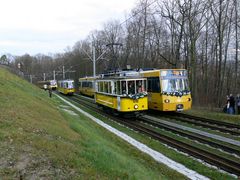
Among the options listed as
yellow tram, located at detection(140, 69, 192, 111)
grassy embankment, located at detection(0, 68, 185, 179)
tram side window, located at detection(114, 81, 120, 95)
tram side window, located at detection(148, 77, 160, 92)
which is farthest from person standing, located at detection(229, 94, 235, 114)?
grassy embankment, located at detection(0, 68, 185, 179)

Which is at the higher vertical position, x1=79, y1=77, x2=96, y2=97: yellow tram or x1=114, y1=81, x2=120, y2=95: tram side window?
x1=114, y1=81, x2=120, y2=95: tram side window

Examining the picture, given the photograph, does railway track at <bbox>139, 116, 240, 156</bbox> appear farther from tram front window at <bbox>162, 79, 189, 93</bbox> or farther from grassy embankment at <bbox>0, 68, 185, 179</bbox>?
grassy embankment at <bbox>0, 68, 185, 179</bbox>

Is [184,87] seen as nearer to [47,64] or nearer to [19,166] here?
[19,166]

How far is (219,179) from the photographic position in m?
9.11

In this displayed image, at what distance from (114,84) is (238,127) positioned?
349 inches

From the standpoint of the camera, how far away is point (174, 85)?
2212 cm

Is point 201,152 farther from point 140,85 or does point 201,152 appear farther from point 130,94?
point 140,85

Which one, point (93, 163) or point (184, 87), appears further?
point (184, 87)

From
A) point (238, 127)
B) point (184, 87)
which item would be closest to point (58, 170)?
point (238, 127)

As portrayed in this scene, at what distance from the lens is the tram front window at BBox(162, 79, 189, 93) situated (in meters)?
21.9

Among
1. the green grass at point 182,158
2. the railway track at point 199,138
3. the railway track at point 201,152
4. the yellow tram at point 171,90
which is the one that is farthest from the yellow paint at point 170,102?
the green grass at point 182,158

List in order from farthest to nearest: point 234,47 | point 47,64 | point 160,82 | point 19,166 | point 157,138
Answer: point 47,64 → point 234,47 → point 160,82 → point 157,138 → point 19,166

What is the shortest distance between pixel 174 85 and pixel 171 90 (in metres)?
0.46

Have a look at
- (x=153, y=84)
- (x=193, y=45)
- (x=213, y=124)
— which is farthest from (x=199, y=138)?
(x=193, y=45)
